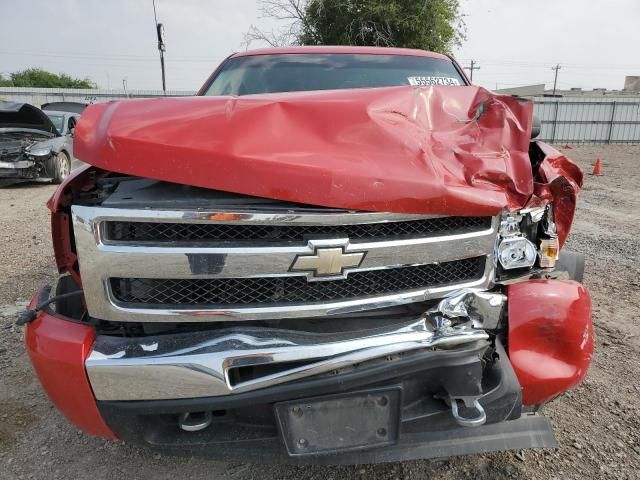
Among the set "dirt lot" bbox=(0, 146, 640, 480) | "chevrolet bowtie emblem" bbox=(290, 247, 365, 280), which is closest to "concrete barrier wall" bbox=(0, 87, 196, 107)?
"dirt lot" bbox=(0, 146, 640, 480)

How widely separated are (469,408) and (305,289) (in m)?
0.69

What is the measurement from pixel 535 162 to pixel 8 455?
2.72m

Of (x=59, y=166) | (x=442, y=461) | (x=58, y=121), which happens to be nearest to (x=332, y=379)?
(x=442, y=461)

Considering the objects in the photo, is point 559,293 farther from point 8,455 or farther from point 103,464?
point 8,455

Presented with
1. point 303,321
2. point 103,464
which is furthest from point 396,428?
point 103,464

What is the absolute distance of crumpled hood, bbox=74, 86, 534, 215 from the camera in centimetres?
154

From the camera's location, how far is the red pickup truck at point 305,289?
155 cm

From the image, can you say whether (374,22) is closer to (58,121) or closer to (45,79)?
(58,121)

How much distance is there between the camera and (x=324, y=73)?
3.30 m

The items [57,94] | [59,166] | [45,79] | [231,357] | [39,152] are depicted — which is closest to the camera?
[231,357]

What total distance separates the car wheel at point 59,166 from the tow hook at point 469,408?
30.7 feet

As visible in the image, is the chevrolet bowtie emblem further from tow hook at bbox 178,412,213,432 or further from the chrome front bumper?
tow hook at bbox 178,412,213,432

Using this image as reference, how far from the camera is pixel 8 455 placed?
221cm

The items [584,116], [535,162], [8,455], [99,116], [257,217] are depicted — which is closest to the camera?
[257,217]
